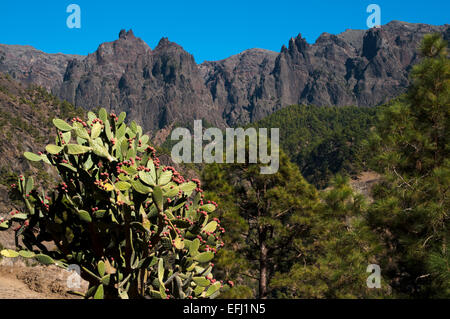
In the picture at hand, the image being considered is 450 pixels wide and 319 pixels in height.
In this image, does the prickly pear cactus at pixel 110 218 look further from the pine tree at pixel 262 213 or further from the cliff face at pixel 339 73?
the cliff face at pixel 339 73

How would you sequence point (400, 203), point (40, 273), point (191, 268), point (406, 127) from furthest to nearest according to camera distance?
point (40, 273) → point (406, 127) → point (400, 203) → point (191, 268)

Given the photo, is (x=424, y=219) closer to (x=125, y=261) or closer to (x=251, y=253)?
(x=125, y=261)

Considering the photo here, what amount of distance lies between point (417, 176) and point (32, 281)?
9.83 m

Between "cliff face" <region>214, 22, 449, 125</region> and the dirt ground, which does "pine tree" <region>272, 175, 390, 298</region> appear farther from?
"cliff face" <region>214, 22, 449, 125</region>

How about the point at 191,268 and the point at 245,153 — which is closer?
the point at 191,268

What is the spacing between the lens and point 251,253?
40.1ft

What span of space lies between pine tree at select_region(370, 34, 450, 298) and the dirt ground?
8.02 meters

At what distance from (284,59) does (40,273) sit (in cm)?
18943

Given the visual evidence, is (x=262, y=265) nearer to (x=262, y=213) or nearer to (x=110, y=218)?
(x=262, y=213)

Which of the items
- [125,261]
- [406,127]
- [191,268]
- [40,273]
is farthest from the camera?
[40,273]

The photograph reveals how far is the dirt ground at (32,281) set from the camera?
9.06 metres

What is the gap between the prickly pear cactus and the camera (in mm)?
3688

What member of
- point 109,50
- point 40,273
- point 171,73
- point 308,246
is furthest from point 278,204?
point 109,50

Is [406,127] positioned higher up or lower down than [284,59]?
lower down
